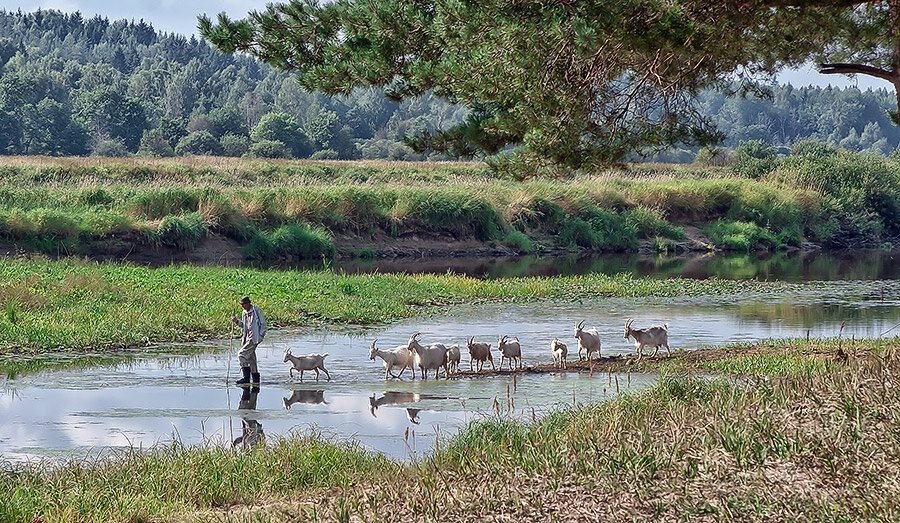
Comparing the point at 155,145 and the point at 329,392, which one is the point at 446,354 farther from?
the point at 155,145

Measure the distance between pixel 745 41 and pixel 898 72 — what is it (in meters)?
1.97

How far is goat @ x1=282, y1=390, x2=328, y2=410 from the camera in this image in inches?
653

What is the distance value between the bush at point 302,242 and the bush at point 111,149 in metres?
53.0

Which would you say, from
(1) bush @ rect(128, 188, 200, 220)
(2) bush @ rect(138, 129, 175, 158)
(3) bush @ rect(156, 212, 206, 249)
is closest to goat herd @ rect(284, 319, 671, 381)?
(3) bush @ rect(156, 212, 206, 249)

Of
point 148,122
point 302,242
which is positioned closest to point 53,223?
point 302,242

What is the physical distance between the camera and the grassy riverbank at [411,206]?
44.8 metres

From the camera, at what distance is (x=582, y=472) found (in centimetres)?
940

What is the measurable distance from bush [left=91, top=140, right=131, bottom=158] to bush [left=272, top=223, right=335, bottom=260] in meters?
53.0

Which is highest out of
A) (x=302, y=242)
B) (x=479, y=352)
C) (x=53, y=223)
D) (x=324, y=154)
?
(x=324, y=154)

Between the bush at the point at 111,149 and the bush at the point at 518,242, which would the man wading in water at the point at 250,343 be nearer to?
the bush at the point at 518,242

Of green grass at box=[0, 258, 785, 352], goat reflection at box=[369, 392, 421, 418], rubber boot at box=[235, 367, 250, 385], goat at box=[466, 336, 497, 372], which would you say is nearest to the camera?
goat reflection at box=[369, 392, 421, 418]

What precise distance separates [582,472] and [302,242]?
38.8 metres

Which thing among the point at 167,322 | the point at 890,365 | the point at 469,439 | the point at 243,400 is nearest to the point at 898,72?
the point at 890,365

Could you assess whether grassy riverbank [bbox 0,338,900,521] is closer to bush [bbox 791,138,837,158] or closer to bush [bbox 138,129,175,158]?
bush [bbox 791,138,837,158]
